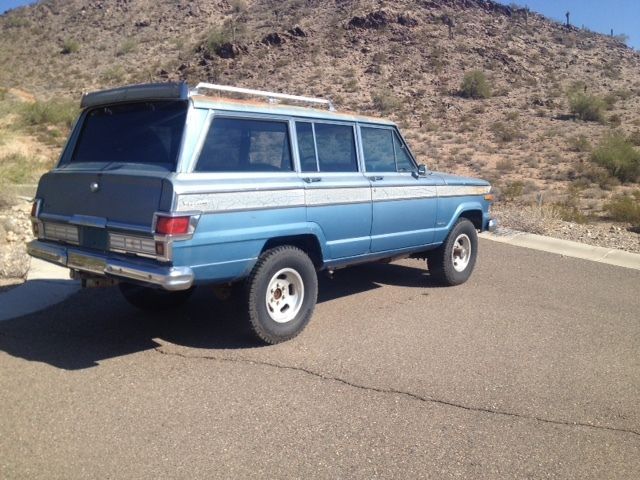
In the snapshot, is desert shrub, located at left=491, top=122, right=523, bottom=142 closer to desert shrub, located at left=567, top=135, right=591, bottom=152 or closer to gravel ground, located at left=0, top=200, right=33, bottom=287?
desert shrub, located at left=567, top=135, right=591, bottom=152

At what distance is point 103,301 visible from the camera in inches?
282

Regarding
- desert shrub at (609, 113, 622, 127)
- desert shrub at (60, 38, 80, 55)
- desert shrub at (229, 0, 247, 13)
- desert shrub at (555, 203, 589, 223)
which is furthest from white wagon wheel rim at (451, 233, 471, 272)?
desert shrub at (229, 0, 247, 13)

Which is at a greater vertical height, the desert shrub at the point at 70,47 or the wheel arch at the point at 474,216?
the desert shrub at the point at 70,47

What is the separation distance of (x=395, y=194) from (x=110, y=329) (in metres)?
3.18

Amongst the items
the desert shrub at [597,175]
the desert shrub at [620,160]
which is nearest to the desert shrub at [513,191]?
the desert shrub at [597,175]

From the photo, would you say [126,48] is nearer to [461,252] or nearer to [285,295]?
[461,252]

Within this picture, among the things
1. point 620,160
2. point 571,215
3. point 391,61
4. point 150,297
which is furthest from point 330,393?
point 391,61

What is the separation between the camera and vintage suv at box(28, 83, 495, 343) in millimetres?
4961

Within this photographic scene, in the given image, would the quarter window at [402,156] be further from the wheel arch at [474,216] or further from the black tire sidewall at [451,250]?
the wheel arch at [474,216]

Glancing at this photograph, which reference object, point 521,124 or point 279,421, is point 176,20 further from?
point 279,421

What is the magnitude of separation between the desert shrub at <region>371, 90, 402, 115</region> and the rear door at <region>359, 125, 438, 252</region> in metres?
31.7

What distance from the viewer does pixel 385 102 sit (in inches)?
1544

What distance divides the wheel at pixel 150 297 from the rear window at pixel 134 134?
1419 mm

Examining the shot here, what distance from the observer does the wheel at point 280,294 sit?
18.1 feet
